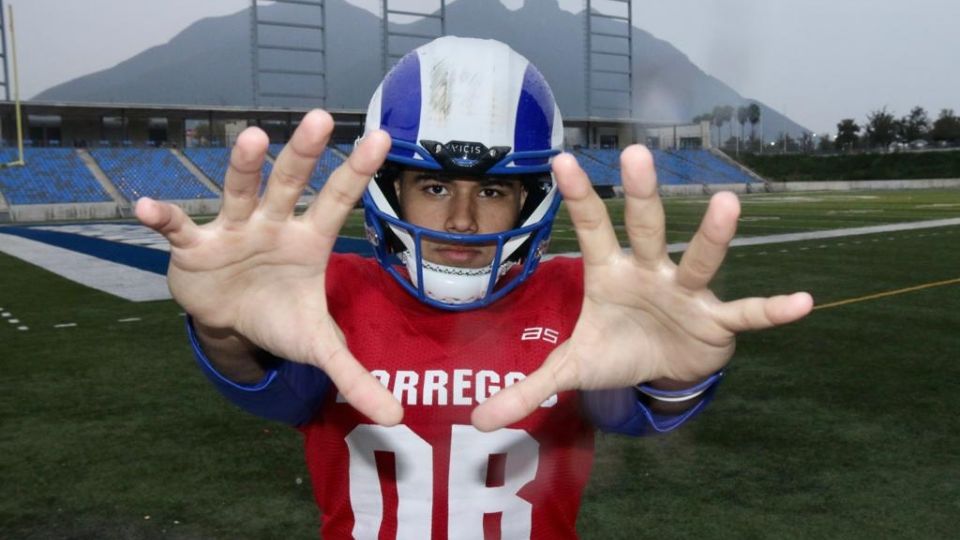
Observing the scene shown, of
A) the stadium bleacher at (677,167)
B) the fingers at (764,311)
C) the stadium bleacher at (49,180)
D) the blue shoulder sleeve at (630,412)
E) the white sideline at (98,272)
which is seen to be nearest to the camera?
the fingers at (764,311)

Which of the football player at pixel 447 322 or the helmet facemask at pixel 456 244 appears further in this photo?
the helmet facemask at pixel 456 244

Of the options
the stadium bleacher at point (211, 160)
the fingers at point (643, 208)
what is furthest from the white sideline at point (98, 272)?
the stadium bleacher at point (211, 160)

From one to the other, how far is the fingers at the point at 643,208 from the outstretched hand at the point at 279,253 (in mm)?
433

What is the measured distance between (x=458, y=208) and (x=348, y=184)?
19.7 inches

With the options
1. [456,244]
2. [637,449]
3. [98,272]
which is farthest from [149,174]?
[456,244]

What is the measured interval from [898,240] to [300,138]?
16.6 meters

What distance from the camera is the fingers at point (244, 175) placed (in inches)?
57.4

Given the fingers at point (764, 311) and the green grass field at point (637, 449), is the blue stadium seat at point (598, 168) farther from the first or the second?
the fingers at point (764, 311)

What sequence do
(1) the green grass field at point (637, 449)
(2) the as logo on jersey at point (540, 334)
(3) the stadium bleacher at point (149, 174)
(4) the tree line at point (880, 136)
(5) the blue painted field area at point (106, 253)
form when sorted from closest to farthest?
(2) the as logo on jersey at point (540, 334), (1) the green grass field at point (637, 449), (5) the blue painted field area at point (106, 253), (3) the stadium bleacher at point (149, 174), (4) the tree line at point (880, 136)

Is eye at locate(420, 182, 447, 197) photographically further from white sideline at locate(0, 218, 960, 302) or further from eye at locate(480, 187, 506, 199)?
white sideline at locate(0, 218, 960, 302)

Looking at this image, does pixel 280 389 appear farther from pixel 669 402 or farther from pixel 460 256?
pixel 669 402

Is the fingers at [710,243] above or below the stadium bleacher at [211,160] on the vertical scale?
below

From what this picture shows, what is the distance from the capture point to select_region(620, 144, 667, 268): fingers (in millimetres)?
1427

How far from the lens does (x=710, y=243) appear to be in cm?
144
